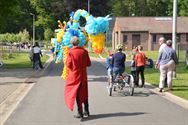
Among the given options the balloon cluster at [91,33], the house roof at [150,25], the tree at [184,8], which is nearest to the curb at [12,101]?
the balloon cluster at [91,33]

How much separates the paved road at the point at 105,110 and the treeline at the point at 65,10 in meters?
58.7

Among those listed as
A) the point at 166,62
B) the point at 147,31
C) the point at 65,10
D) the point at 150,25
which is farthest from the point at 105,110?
the point at 65,10

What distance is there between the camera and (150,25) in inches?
2938

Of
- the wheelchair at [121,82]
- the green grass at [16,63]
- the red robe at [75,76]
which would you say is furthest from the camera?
the green grass at [16,63]

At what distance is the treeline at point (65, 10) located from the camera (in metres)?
90.4

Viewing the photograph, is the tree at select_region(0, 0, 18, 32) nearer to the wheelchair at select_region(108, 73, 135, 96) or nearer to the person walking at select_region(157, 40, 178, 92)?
the person walking at select_region(157, 40, 178, 92)

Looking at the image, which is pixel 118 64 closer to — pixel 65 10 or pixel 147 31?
pixel 147 31

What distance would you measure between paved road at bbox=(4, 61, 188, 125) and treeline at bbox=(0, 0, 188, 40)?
2313 inches

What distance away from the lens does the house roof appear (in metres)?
73.9

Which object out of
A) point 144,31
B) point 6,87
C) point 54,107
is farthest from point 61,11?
point 54,107

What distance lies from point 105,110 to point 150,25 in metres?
62.9

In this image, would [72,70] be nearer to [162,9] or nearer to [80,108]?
[80,108]

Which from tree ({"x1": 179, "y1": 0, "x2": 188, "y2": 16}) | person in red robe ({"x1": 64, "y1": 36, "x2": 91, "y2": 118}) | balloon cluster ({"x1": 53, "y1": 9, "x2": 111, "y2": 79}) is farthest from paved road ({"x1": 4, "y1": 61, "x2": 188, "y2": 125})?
tree ({"x1": 179, "y1": 0, "x2": 188, "y2": 16})

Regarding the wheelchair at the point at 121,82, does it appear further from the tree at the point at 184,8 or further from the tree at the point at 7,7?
the tree at the point at 184,8
